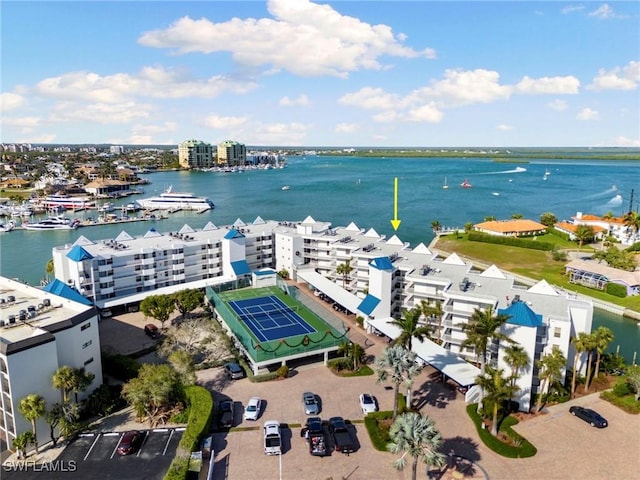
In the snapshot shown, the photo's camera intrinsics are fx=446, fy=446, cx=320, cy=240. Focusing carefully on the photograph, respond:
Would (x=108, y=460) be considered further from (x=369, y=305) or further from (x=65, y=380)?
(x=369, y=305)

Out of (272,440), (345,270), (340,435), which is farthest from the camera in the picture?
(345,270)

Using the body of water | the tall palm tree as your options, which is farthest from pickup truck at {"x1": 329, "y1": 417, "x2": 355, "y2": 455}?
the body of water

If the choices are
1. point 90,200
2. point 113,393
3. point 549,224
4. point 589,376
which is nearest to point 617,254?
point 549,224

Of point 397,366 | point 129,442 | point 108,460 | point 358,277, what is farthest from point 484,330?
point 108,460

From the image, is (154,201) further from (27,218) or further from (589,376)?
(589,376)

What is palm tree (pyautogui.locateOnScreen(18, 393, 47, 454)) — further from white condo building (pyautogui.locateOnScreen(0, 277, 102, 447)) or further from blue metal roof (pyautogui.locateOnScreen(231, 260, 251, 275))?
blue metal roof (pyautogui.locateOnScreen(231, 260, 251, 275))

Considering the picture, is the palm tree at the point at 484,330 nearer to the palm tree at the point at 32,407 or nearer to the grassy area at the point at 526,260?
the palm tree at the point at 32,407

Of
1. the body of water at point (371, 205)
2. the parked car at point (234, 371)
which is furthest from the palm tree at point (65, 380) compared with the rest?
the body of water at point (371, 205)
